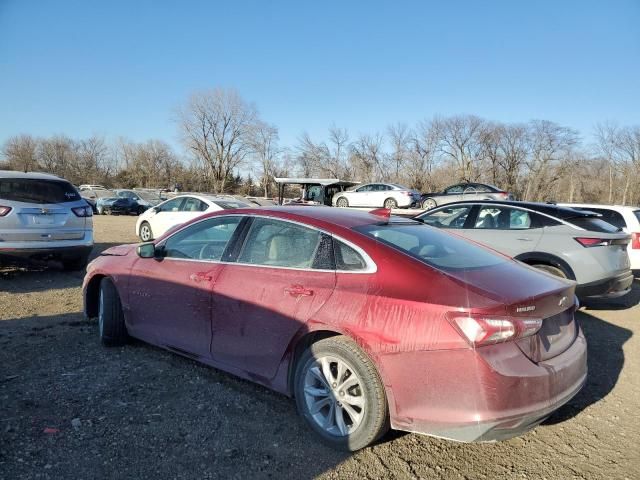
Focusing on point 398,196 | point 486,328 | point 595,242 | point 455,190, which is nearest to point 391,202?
point 398,196

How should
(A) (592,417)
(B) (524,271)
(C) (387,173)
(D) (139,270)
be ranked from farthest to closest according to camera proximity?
(C) (387,173) → (D) (139,270) → (A) (592,417) → (B) (524,271)

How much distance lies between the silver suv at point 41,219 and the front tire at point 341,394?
5.94 meters

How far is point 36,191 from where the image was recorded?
728 cm

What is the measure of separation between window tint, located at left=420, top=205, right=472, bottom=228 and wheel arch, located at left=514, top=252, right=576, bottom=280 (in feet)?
3.95

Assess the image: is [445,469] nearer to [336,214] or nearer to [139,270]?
[336,214]

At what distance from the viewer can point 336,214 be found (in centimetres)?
357

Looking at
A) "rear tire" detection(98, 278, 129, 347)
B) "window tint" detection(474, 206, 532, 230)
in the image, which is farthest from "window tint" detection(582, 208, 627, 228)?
"rear tire" detection(98, 278, 129, 347)

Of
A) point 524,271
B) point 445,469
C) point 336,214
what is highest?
point 336,214

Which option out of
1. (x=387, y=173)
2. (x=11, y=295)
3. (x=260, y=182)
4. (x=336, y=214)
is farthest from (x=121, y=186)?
(x=336, y=214)

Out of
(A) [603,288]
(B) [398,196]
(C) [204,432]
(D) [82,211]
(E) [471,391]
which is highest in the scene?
(B) [398,196]

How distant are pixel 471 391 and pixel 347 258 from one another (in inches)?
42.8

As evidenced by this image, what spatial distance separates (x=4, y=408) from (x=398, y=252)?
116 inches

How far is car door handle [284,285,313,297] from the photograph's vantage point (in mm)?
2984

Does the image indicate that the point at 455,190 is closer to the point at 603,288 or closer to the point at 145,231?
the point at 145,231
